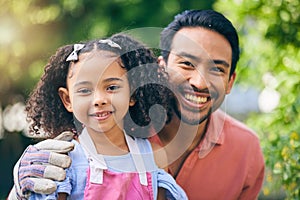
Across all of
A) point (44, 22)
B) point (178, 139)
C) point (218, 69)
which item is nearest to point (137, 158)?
point (178, 139)

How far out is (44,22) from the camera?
8.87 metres

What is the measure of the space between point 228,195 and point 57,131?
0.92 metres

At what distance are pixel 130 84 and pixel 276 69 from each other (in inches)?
99.2

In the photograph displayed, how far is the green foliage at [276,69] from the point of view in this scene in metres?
4.26

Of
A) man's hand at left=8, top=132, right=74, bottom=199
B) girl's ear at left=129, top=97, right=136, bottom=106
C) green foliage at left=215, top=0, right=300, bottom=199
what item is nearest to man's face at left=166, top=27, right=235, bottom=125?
Result: girl's ear at left=129, top=97, right=136, bottom=106

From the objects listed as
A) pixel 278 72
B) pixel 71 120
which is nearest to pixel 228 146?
pixel 71 120

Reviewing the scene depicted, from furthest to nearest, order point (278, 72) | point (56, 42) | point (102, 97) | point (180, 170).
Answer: point (56, 42) < point (278, 72) < point (180, 170) < point (102, 97)

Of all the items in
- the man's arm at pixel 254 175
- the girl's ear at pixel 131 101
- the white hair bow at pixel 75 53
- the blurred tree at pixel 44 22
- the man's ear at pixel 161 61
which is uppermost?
the white hair bow at pixel 75 53

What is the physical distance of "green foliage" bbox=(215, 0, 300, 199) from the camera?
4262 mm

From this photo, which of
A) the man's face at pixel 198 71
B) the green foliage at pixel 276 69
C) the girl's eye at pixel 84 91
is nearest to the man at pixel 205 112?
the man's face at pixel 198 71

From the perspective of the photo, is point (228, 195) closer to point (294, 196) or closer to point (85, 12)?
point (294, 196)

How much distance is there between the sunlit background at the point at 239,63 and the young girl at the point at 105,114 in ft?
0.97

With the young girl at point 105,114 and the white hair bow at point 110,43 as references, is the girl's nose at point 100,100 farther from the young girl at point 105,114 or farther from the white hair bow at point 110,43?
the white hair bow at point 110,43

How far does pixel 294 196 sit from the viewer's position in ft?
14.0
